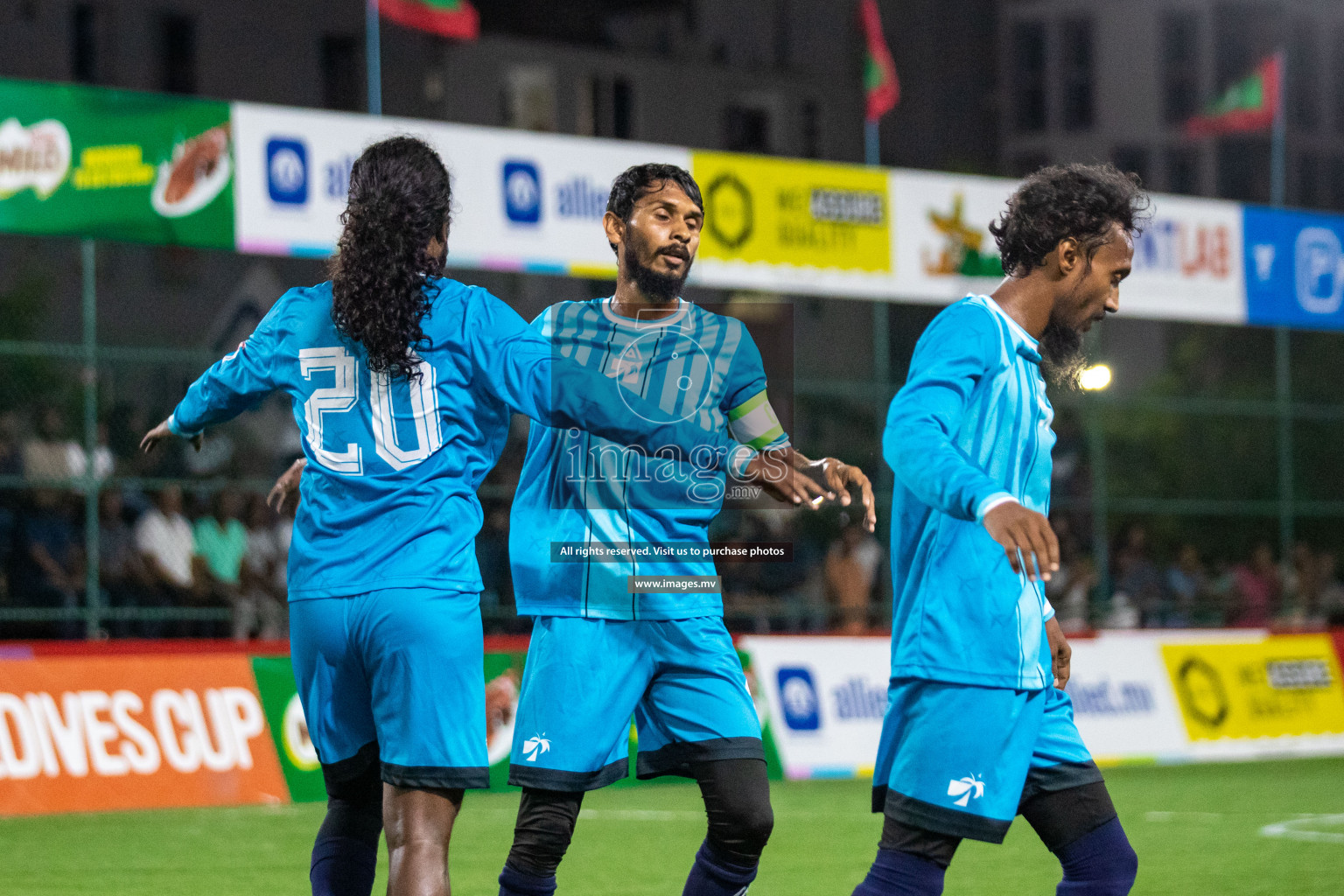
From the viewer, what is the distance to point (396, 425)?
14.8 ft

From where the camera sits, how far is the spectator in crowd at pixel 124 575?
43.7ft

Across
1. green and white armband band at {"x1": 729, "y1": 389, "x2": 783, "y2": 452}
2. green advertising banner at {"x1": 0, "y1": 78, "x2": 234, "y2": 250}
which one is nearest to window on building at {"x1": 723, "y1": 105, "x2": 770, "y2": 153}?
green advertising banner at {"x1": 0, "y1": 78, "x2": 234, "y2": 250}

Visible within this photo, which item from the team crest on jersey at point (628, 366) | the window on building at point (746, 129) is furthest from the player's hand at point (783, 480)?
the window on building at point (746, 129)

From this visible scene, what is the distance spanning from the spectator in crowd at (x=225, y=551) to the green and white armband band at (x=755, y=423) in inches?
357

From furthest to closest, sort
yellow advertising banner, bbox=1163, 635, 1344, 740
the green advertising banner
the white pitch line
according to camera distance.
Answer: yellow advertising banner, bbox=1163, 635, 1344, 740 → the green advertising banner → the white pitch line

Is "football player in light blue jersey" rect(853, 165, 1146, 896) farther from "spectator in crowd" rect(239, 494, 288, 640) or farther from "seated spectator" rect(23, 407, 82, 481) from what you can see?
"seated spectator" rect(23, 407, 82, 481)

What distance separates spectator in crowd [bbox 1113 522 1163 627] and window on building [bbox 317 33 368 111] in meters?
21.9

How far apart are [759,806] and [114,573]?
30.1ft

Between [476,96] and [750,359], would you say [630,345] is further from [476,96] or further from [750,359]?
[476,96]

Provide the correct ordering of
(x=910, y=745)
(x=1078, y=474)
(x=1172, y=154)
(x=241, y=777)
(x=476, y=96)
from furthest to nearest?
1. (x=1172, y=154)
2. (x=476, y=96)
3. (x=1078, y=474)
4. (x=241, y=777)
5. (x=910, y=745)

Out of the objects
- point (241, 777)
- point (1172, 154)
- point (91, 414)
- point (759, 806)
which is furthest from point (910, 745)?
point (1172, 154)

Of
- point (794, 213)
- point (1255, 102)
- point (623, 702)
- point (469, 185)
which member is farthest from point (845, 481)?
point (1255, 102)

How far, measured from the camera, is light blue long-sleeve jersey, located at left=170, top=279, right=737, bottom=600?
4.50 m

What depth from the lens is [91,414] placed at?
1255 centimetres
